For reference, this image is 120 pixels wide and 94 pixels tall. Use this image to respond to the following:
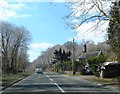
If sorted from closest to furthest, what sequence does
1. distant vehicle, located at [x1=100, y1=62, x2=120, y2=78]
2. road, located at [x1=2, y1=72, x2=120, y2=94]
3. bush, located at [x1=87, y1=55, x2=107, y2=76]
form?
road, located at [x1=2, y1=72, x2=120, y2=94] < distant vehicle, located at [x1=100, y1=62, x2=120, y2=78] < bush, located at [x1=87, y1=55, x2=107, y2=76]

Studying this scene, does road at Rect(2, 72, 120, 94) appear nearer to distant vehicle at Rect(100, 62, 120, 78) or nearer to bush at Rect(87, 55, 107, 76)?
distant vehicle at Rect(100, 62, 120, 78)

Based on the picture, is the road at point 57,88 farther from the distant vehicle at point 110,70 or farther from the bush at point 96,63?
the bush at point 96,63

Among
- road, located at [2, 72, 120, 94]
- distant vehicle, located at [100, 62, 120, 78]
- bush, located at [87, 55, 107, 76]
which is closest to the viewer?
road, located at [2, 72, 120, 94]

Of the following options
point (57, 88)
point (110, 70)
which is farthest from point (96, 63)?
point (57, 88)

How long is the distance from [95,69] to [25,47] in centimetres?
6507

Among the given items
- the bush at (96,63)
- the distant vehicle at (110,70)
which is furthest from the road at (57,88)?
the bush at (96,63)

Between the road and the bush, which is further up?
the bush

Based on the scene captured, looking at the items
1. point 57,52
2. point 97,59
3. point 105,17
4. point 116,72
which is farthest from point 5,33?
point 105,17

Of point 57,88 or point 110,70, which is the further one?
→ point 110,70

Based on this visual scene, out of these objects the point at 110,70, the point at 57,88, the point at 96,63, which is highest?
the point at 96,63

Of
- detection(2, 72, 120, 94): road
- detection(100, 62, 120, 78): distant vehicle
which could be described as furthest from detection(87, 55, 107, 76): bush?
detection(2, 72, 120, 94): road

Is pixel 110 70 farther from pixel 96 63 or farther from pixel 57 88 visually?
pixel 57 88

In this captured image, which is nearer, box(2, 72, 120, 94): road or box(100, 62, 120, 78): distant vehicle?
box(2, 72, 120, 94): road

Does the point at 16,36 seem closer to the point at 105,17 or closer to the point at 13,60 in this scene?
the point at 13,60
